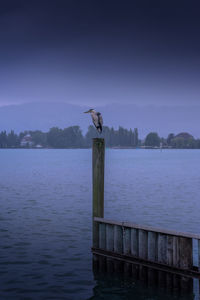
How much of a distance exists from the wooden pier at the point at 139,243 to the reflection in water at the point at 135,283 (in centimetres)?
21

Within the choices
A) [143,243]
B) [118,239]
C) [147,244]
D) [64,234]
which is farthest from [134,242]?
[64,234]

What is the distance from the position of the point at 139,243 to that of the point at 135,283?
1361mm

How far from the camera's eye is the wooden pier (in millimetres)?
10141

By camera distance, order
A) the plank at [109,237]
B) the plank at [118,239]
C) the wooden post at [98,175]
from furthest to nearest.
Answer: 1. the wooden post at [98,175]
2. the plank at [109,237]
3. the plank at [118,239]

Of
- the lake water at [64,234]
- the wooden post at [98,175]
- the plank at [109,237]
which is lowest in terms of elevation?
Answer: the lake water at [64,234]

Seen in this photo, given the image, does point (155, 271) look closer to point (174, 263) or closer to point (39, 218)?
point (174, 263)

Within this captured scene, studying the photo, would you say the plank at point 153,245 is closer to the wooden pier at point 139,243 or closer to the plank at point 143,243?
the wooden pier at point 139,243

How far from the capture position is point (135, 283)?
11.3 meters

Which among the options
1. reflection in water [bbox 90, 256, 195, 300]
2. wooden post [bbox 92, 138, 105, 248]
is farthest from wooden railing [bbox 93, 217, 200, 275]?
wooden post [bbox 92, 138, 105, 248]

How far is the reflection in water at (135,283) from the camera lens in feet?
34.3

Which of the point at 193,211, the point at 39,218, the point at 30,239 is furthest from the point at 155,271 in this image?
the point at 193,211

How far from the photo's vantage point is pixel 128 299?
1095 centimetres

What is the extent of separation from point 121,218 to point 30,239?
7770mm

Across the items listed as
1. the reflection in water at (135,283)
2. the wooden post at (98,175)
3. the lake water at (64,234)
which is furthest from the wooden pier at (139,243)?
the lake water at (64,234)
